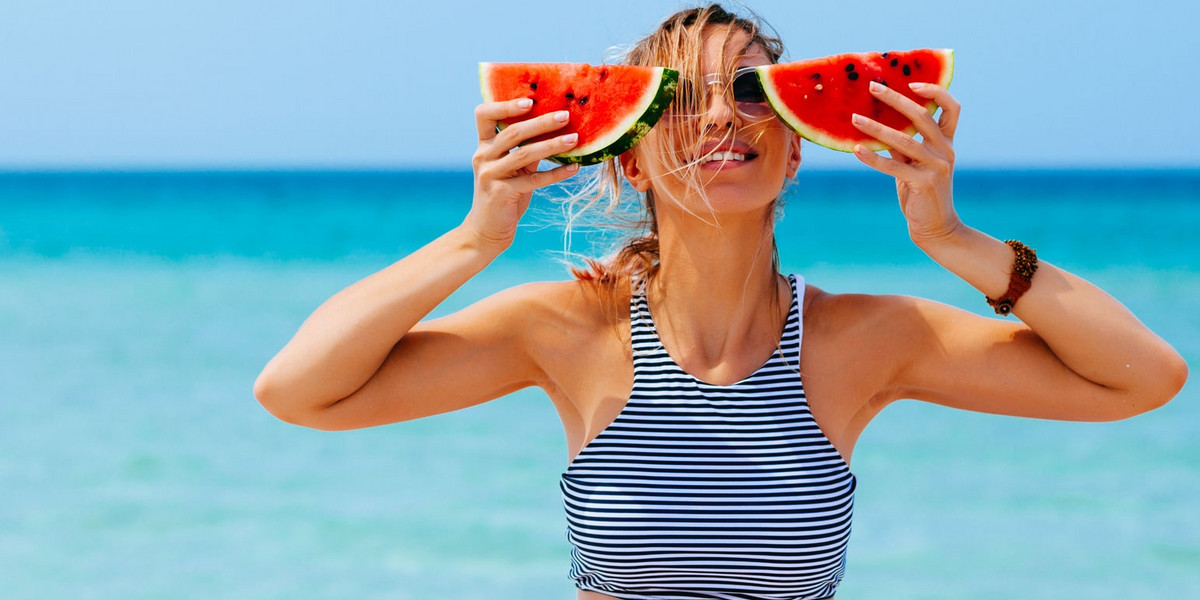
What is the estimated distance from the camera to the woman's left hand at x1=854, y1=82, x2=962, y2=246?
219 cm

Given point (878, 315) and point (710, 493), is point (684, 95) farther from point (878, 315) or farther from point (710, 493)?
point (710, 493)

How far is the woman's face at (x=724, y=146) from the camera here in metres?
2.40

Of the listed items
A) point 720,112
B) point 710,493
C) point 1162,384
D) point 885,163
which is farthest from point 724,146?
point 1162,384

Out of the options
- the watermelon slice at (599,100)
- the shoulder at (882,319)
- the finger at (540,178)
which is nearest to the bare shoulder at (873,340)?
the shoulder at (882,319)

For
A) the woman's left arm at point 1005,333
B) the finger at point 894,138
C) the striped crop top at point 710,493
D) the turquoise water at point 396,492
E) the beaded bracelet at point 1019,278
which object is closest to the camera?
the finger at point 894,138

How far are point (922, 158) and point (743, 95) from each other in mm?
413

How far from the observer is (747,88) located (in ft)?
8.07

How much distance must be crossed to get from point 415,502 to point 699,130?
Result: 5.66m

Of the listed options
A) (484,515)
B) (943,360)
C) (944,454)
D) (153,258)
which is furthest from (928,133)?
(153,258)

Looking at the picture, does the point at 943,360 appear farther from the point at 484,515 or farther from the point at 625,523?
the point at 484,515

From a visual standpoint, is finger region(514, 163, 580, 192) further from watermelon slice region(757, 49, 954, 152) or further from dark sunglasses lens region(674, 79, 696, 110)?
watermelon slice region(757, 49, 954, 152)

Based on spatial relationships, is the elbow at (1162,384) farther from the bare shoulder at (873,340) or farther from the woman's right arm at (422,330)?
the woman's right arm at (422,330)

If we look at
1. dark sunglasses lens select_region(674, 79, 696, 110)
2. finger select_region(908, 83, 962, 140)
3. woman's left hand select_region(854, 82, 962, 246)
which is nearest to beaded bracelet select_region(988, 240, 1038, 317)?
woman's left hand select_region(854, 82, 962, 246)

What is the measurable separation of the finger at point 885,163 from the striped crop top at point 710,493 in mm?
581
